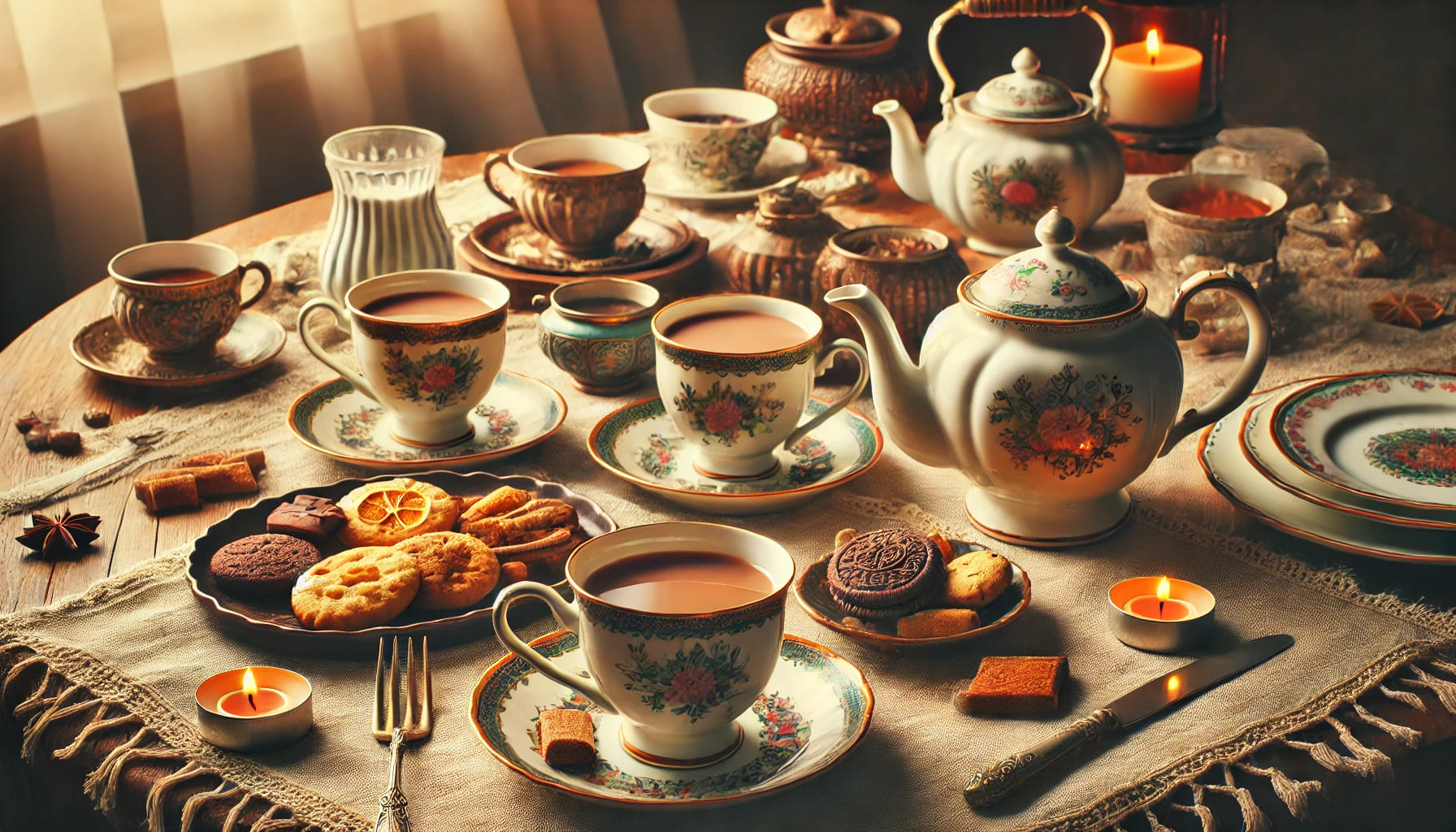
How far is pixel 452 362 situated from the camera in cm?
163

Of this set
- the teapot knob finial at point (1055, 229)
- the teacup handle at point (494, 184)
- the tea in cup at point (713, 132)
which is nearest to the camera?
the teapot knob finial at point (1055, 229)

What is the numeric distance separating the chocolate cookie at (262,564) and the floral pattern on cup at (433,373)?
31 centimetres

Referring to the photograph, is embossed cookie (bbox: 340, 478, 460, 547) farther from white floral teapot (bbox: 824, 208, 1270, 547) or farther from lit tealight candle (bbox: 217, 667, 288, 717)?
white floral teapot (bbox: 824, 208, 1270, 547)

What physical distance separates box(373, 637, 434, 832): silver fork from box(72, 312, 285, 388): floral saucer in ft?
2.52

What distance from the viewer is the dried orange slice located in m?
1.42

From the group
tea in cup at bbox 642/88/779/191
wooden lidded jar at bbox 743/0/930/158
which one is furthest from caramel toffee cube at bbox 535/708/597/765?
wooden lidded jar at bbox 743/0/930/158

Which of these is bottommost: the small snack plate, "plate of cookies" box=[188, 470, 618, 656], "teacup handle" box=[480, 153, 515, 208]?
the small snack plate

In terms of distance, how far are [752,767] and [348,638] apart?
1.35ft

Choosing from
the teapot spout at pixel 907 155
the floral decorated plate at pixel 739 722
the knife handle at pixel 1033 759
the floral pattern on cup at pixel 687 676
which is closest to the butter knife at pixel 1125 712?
the knife handle at pixel 1033 759

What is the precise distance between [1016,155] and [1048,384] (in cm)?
90

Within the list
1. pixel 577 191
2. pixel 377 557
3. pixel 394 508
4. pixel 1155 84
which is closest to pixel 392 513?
pixel 394 508

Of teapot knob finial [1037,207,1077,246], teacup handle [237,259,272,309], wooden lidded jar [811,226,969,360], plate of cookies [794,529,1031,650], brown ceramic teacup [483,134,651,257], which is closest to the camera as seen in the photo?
plate of cookies [794,529,1031,650]

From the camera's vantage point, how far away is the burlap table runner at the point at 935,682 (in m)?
1.07

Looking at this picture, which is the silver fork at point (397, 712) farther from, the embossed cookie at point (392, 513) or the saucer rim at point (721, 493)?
the saucer rim at point (721, 493)
